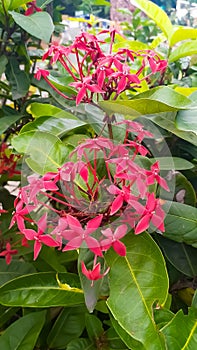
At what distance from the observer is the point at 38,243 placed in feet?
1.81

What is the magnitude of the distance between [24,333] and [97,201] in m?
0.32

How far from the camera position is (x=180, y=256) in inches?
29.5

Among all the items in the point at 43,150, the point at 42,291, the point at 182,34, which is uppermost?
the point at 182,34

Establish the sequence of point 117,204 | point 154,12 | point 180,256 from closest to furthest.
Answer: point 117,204 < point 180,256 < point 154,12

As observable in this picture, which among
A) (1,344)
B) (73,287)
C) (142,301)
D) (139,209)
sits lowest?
(1,344)

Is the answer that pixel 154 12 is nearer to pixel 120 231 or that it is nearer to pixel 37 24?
pixel 37 24

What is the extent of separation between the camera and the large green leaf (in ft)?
1.75

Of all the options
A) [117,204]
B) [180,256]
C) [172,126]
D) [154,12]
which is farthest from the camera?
[154,12]

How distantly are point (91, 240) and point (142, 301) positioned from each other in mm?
107

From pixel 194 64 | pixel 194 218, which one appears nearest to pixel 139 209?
pixel 194 218


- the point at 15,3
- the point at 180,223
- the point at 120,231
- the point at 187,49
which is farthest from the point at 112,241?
the point at 15,3

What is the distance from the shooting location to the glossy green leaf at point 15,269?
2.67 feet

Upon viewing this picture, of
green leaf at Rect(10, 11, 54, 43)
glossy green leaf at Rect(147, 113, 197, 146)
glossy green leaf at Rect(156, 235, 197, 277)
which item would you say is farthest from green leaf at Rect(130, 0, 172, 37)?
glossy green leaf at Rect(156, 235, 197, 277)

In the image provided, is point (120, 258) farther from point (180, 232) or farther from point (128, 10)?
point (128, 10)
